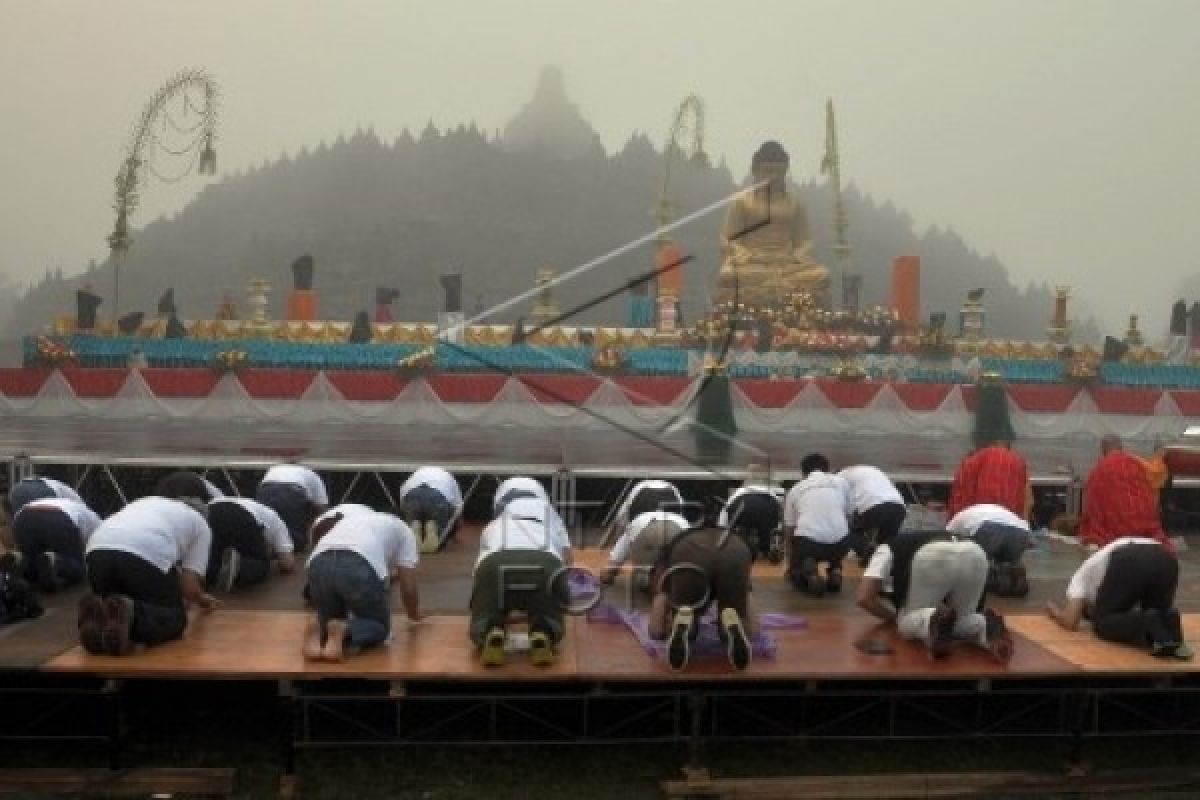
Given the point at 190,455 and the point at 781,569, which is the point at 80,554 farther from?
the point at 781,569

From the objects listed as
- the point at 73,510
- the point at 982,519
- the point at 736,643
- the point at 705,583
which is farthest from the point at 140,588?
the point at 982,519

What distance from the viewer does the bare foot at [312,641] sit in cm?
595

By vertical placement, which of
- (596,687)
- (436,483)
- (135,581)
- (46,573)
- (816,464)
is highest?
(816,464)

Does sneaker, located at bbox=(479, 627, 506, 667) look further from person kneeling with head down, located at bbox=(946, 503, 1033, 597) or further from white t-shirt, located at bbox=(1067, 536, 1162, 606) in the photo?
person kneeling with head down, located at bbox=(946, 503, 1033, 597)

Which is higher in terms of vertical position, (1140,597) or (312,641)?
(1140,597)

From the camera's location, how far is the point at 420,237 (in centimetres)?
5550

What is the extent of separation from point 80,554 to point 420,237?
1914 inches

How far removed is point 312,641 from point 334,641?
0.50 ft

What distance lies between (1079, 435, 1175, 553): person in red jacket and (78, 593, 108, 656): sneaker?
8.05 metres

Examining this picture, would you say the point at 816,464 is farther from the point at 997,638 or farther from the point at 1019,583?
the point at 997,638

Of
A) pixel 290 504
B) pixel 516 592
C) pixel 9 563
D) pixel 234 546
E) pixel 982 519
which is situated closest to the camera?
pixel 516 592

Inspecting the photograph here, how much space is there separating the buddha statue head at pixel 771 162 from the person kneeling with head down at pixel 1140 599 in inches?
831

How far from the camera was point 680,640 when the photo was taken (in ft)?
19.2

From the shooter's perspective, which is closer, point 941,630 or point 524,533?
point 941,630
